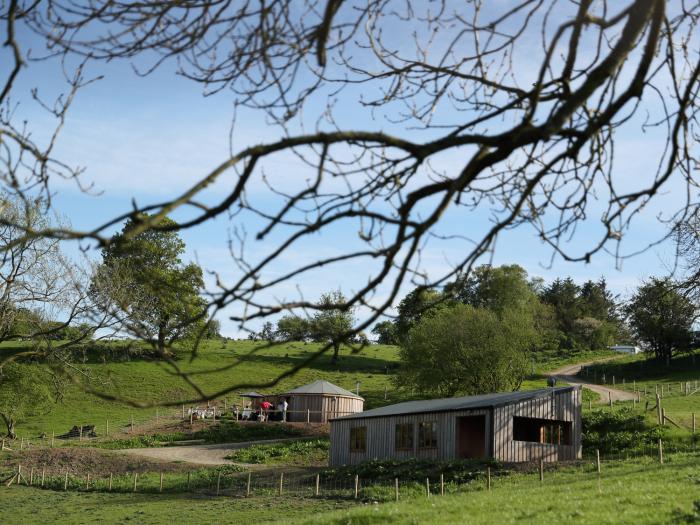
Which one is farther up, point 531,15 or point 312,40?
point 531,15

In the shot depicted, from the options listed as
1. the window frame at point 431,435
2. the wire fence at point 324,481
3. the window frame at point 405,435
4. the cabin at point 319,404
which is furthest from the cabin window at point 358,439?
the cabin at point 319,404

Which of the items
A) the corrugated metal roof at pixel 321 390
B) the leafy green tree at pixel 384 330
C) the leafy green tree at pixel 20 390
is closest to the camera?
the leafy green tree at pixel 20 390

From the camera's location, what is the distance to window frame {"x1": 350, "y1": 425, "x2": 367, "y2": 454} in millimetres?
37109

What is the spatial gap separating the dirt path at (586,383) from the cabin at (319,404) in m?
17.0

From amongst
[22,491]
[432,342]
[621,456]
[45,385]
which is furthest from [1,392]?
[621,456]

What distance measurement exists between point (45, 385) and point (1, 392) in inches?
96.8

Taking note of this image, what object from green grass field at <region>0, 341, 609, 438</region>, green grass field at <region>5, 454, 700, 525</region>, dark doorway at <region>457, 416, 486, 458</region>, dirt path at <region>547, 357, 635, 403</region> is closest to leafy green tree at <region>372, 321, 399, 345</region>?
green grass field at <region>0, 341, 609, 438</region>

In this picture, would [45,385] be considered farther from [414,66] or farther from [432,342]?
[414,66]

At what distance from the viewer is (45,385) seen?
1794 inches

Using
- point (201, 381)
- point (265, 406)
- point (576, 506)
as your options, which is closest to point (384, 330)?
point (201, 381)

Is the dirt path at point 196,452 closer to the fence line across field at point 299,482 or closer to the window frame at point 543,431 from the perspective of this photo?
the fence line across field at point 299,482

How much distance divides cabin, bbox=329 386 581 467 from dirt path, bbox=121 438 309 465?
7.71 m

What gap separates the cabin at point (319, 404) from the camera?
54.5 meters

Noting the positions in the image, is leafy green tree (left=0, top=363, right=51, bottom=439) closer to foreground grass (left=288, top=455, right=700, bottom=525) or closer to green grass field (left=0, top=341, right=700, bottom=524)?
green grass field (left=0, top=341, right=700, bottom=524)
